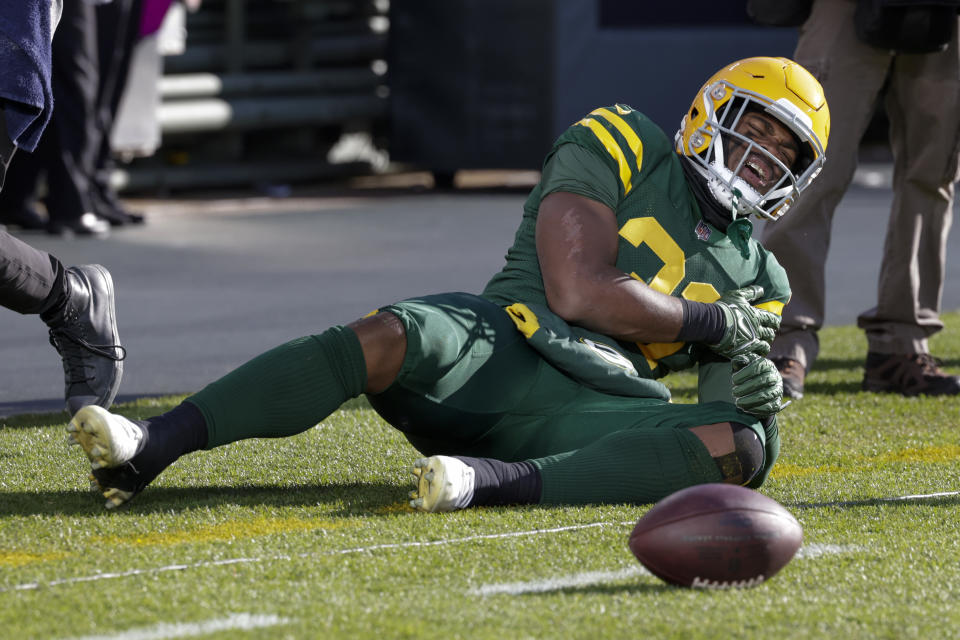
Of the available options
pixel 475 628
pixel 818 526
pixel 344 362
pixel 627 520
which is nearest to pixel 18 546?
pixel 344 362

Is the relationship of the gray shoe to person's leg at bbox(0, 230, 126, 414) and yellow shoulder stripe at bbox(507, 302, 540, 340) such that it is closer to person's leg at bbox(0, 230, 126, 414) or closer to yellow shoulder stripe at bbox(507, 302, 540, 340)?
person's leg at bbox(0, 230, 126, 414)

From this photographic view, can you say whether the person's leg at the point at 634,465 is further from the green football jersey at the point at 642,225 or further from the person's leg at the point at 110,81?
the person's leg at the point at 110,81

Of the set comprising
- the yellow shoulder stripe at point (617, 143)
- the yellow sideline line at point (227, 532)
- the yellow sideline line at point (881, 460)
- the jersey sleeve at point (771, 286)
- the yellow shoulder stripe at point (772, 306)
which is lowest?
the yellow sideline line at point (881, 460)

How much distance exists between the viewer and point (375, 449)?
4.61 meters

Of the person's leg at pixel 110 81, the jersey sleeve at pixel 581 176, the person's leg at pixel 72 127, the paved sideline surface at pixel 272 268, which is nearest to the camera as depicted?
the jersey sleeve at pixel 581 176

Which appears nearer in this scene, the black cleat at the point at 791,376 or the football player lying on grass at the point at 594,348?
the football player lying on grass at the point at 594,348

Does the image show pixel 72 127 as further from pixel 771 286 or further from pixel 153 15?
pixel 771 286

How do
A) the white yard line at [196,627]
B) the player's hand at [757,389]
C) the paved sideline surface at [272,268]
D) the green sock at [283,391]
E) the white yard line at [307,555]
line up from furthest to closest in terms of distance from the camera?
the paved sideline surface at [272,268] < the player's hand at [757,389] < the green sock at [283,391] < the white yard line at [307,555] < the white yard line at [196,627]

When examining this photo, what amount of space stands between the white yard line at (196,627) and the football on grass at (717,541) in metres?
0.75

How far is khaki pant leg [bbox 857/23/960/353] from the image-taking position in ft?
19.0

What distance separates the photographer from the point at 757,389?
392 centimetres

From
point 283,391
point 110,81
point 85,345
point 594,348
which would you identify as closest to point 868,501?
point 594,348

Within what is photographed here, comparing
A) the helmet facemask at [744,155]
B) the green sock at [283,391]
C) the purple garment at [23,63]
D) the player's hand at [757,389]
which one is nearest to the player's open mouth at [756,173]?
the helmet facemask at [744,155]

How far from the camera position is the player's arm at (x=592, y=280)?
395cm
